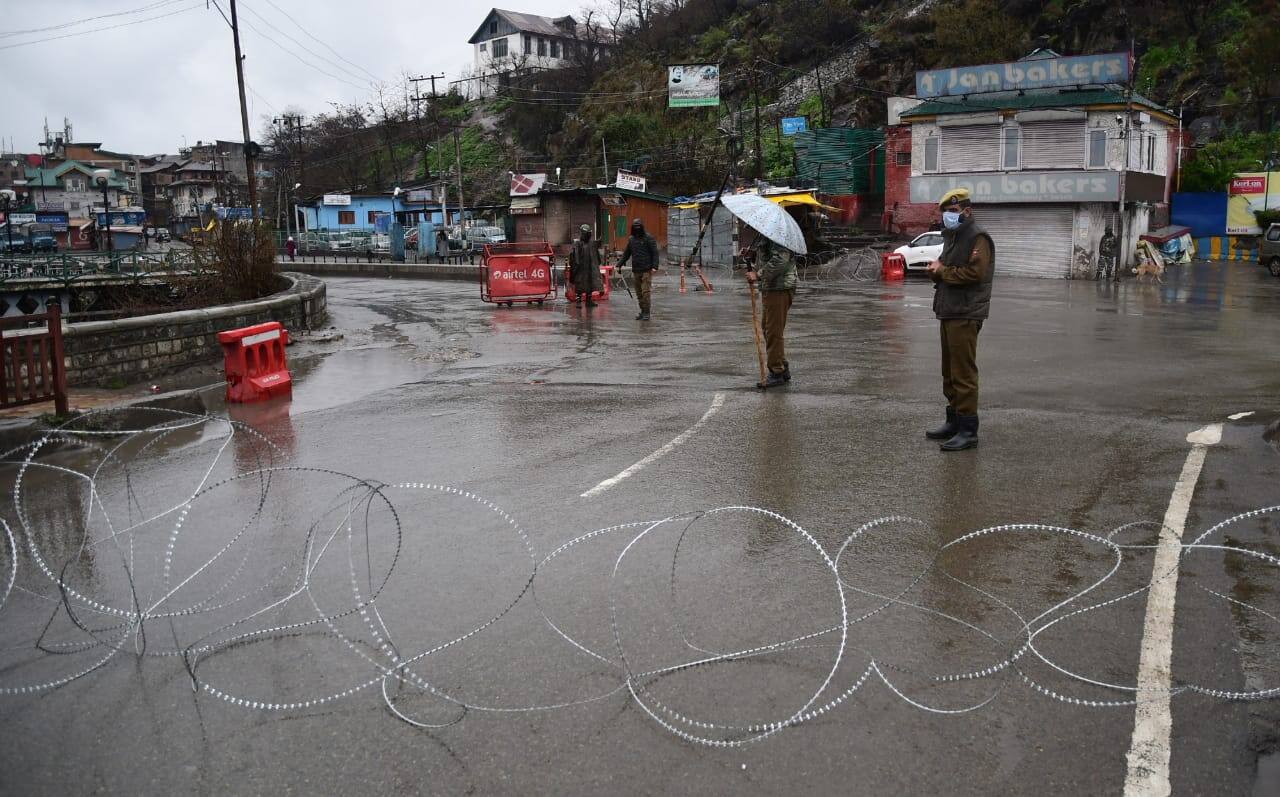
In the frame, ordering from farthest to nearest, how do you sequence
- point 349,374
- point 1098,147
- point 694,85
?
point 694,85
point 1098,147
point 349,374

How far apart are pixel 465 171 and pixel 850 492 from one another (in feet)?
268

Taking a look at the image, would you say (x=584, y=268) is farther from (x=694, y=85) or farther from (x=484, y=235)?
(x=484, y=235)

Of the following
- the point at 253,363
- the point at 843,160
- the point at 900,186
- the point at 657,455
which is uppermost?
the point at 843,160

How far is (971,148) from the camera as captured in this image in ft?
131

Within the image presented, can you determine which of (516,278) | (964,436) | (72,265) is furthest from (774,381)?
(72,265)

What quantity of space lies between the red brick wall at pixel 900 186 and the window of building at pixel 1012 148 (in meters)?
5.69

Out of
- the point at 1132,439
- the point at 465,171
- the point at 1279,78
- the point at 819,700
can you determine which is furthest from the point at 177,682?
the point at 465,171

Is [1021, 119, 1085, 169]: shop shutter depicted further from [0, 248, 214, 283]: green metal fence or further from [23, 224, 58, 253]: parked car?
[23, 224, 58, 253]: parked car

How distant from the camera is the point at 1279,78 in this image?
156 ft

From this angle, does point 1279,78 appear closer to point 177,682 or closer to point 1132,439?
point 1132,439

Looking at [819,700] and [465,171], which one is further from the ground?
[465,171]

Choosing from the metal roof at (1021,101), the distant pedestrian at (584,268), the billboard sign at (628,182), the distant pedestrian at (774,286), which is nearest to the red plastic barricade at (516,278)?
the distant pedestrian at (584,268)

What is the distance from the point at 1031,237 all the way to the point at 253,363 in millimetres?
34081

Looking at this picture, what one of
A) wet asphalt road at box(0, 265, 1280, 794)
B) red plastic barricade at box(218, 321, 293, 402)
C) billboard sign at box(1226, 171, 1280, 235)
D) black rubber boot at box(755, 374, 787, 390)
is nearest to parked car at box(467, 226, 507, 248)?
billboard sign at box(1226, 171, 1280, 235)
